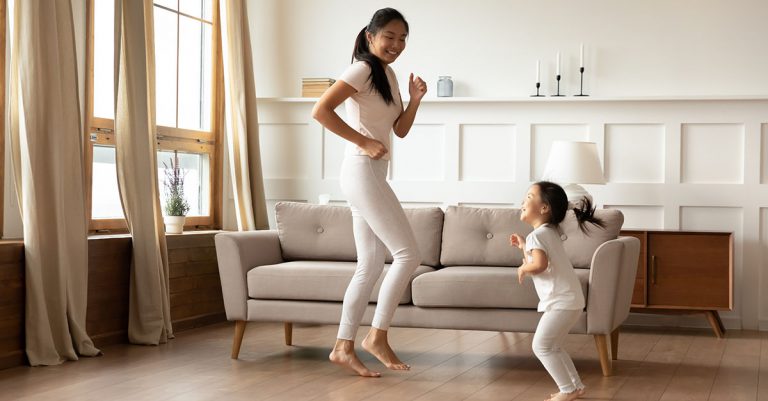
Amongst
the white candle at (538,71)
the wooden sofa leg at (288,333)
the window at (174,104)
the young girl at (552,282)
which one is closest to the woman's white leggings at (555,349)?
the young girl at (552,282)

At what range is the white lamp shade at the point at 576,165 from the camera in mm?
5285

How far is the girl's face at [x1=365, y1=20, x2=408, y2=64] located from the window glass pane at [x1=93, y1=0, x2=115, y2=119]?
6.06 feet

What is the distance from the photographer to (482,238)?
4.62 meters

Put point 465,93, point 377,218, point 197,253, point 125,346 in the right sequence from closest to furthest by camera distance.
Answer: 1. point 377,218
2. point 125,346
3. point 197,253
4. point 465,93

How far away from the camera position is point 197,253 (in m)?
5.45

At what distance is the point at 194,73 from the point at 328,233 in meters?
1.87

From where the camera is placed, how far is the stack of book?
6191 millimetres

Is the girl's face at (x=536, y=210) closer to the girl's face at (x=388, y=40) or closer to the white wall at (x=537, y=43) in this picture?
the girl's face at (x=388, y=40)

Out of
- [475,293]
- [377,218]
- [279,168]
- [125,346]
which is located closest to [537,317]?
[475,293]

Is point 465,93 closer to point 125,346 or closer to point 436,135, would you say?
point 436,135

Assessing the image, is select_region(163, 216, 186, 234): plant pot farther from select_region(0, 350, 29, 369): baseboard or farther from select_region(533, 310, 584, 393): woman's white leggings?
select_region(533, 310, 584, 393): woman's white leggings

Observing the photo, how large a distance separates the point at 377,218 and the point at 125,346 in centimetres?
177

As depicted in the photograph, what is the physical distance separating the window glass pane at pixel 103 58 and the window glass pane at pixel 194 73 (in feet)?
2.49

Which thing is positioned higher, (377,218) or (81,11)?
(81,11)
